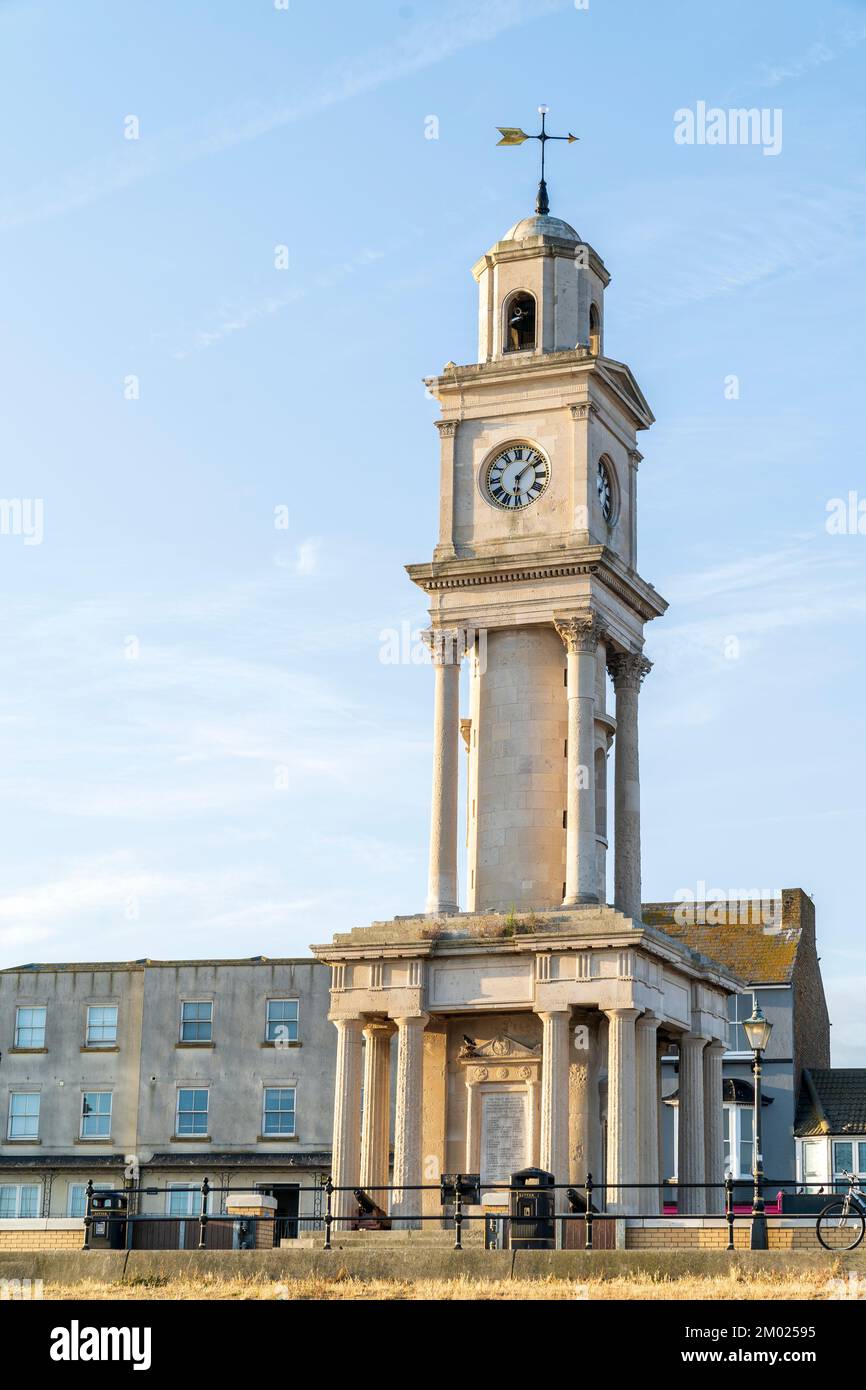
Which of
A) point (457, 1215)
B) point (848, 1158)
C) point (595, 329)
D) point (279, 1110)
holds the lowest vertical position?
point (457, 1215)

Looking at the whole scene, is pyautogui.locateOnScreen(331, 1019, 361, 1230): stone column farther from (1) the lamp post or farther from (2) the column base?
(1) the lamp post

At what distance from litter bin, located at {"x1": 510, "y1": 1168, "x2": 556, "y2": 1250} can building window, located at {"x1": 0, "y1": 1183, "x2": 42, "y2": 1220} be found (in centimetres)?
4122

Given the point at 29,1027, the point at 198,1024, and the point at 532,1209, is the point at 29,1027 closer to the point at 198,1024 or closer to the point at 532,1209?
the point at 198,1024

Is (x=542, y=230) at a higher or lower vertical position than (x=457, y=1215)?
higher

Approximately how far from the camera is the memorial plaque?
50.1 metres

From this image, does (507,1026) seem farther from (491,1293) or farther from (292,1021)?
(292,1021)

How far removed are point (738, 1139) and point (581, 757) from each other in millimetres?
33258

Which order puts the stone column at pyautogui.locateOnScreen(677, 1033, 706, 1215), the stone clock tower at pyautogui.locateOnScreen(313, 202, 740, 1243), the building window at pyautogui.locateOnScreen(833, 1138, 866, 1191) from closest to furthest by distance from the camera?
1. the stone clock tower at pyautogui.locateOnScreen(313, 202, 740, 1243)
2. the stone column at pyautogui.locateOnScreen(677, 1033, 706, 1215)
3. the building window at pyautogui.locateOnScreen(833, 1138, 866, 1191)

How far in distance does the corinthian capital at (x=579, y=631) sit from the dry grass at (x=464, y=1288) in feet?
61.4

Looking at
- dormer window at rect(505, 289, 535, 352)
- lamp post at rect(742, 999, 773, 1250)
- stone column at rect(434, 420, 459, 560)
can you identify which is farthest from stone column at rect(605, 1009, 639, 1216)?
dormer window at rect(505, 289, 535, 352)

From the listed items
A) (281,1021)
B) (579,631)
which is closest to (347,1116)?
(579,631)

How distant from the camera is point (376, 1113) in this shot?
52.2 m

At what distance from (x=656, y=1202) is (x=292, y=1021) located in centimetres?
3288
